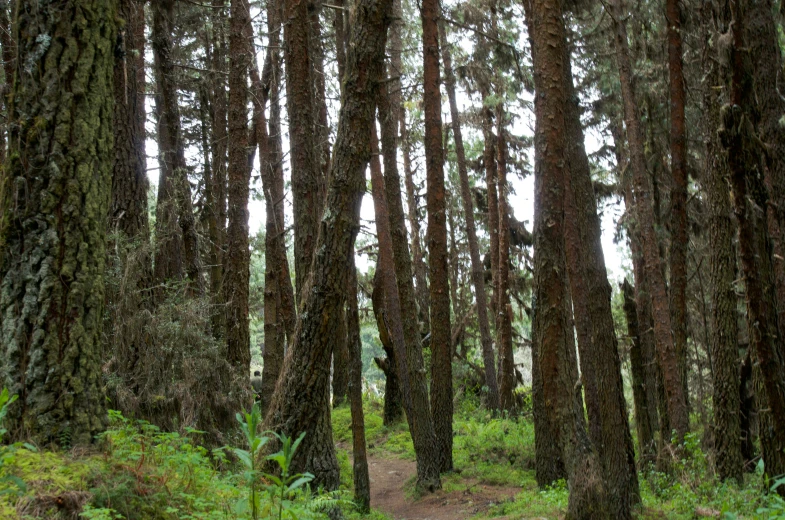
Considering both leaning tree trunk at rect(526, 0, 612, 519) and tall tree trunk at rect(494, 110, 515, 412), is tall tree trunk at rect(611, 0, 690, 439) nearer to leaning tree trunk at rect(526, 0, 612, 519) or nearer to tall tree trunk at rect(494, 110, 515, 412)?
tall tree trunk at rect(494, 110, 515, 412)

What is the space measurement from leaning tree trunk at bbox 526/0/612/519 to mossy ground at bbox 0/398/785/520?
1.57 meters

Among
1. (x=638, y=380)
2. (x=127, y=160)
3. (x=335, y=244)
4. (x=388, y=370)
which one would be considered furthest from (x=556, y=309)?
(x=388, y=370)

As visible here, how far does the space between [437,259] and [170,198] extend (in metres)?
5.09

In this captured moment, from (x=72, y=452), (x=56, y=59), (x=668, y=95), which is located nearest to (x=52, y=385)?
(x=72, y=452)

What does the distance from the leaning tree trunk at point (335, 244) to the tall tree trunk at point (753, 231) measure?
4198 millimetres

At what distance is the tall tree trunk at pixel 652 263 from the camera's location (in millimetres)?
12633

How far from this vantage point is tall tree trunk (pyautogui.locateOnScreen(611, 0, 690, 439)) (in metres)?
12.6

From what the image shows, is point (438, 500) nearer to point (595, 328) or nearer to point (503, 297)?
point (595, 328)

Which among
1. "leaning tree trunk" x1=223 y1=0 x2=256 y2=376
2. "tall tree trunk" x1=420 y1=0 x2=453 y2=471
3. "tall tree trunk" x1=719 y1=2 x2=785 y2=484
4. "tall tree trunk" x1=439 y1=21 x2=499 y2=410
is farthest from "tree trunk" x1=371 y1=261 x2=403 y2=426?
"tall tree trunk" x1=719 y1=2 x2=785 y2=484

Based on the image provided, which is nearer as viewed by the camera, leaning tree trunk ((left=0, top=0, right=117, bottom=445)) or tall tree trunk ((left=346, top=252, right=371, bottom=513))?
leaning tree trunk ((left=0, top=0, right=117, bottom=445))

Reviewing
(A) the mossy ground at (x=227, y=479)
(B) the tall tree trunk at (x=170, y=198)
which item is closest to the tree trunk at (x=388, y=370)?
(A) the mossy ground at (x=227, y=479)

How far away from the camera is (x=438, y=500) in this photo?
436 inches

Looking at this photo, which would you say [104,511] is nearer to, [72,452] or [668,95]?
[72,452]

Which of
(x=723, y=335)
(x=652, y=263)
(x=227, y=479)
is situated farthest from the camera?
(x=652, y=263)
